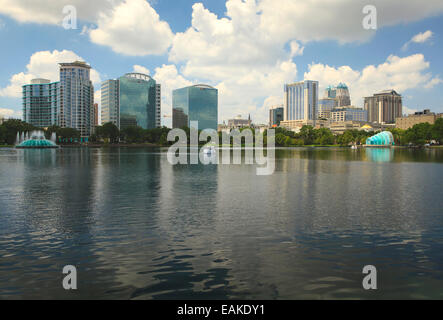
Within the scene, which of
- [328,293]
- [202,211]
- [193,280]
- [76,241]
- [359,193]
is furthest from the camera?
[359,193]

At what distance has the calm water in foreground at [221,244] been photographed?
33.0 ft

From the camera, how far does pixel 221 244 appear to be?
13.9 meters

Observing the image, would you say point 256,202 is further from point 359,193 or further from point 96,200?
point 96,200

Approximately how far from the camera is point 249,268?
1138 cm

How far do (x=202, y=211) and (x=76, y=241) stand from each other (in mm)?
7657

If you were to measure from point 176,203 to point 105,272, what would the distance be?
11621 mm

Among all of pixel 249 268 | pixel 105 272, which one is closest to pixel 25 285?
pixel 105 272

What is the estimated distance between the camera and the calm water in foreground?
1006cm

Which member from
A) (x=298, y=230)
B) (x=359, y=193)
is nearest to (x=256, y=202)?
(x=298, y=230)

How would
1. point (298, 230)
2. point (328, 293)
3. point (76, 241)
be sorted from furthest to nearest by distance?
1. point (298, 230)
2. point (76, 241)
3. point (328, 293)

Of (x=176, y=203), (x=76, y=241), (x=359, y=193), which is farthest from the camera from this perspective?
(x=359, y=193)

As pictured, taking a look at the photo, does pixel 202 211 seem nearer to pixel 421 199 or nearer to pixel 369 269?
pixel 369 269

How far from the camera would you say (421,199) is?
935 inches

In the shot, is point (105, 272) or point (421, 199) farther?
point (421, 199)
